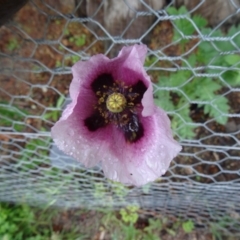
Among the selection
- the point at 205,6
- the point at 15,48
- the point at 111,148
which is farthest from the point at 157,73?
the point at 111,148

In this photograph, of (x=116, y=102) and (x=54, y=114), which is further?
(x=54, y=114)

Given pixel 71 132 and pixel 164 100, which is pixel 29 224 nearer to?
pixel 164 100

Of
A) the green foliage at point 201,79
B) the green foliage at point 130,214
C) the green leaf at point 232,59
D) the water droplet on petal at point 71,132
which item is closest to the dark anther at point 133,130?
the water droplet on petal at point 71,132

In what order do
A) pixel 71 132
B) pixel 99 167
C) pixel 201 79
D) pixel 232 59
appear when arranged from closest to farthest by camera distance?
1. pixel 71 132
2. pixel 232 59
3. pixel 201 79
4. pixel 99 167

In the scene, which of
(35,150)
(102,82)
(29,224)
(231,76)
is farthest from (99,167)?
(102,82)

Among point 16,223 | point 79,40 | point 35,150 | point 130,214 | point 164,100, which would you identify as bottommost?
point 16,223

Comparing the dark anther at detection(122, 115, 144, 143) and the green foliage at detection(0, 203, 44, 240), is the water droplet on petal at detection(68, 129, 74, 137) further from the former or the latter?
the green foliage at detection(0, 203, 44, 240)

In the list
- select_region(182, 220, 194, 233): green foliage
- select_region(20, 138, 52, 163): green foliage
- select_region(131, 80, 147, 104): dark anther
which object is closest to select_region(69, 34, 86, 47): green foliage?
select_region(20, 138, 52, 163): green foliage

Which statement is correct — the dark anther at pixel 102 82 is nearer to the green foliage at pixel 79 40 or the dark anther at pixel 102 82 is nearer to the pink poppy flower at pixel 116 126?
Result: the pink poppy flower at pixel 116 126
